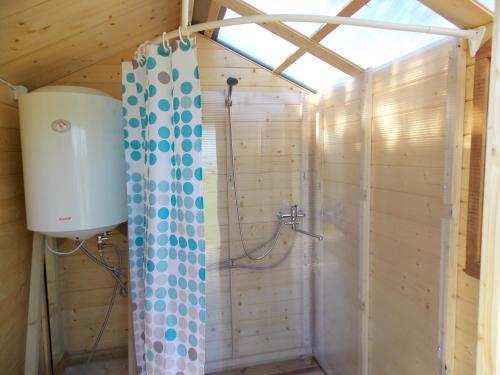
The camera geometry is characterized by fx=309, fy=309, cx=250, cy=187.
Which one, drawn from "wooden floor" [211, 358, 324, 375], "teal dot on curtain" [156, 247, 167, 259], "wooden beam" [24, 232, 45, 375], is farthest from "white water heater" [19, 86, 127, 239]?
"wooden floor" [211, 358, 324, 375]

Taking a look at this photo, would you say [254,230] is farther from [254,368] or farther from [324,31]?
[324,31]

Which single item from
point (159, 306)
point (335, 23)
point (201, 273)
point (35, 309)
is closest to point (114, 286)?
point (35, 309)

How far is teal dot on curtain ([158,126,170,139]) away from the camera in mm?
1194

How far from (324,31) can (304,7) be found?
0.16 meters

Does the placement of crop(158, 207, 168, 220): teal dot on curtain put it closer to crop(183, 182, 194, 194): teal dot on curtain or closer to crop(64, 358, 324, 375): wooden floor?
crop(183, 182, 194, 194): teal dot on curtain

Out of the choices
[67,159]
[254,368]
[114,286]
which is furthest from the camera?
[254,368]

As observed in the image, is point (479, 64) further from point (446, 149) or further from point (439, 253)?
point (439, 253)

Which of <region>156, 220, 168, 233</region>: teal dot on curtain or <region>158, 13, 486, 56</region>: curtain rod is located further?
<region>156, 220, 168, 233</region>: teal dot on curtain

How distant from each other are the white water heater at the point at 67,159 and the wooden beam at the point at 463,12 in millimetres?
1538

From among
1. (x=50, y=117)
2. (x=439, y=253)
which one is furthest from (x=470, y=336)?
(x=50, y=117)

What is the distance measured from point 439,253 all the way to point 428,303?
10.2 inches

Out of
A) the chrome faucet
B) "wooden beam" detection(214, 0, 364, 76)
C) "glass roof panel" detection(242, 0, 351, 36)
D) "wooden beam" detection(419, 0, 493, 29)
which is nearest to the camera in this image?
"wooden beam" detection(419, 0, 493, 29)

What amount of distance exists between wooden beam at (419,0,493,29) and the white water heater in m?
1.54

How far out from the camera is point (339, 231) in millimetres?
2201
